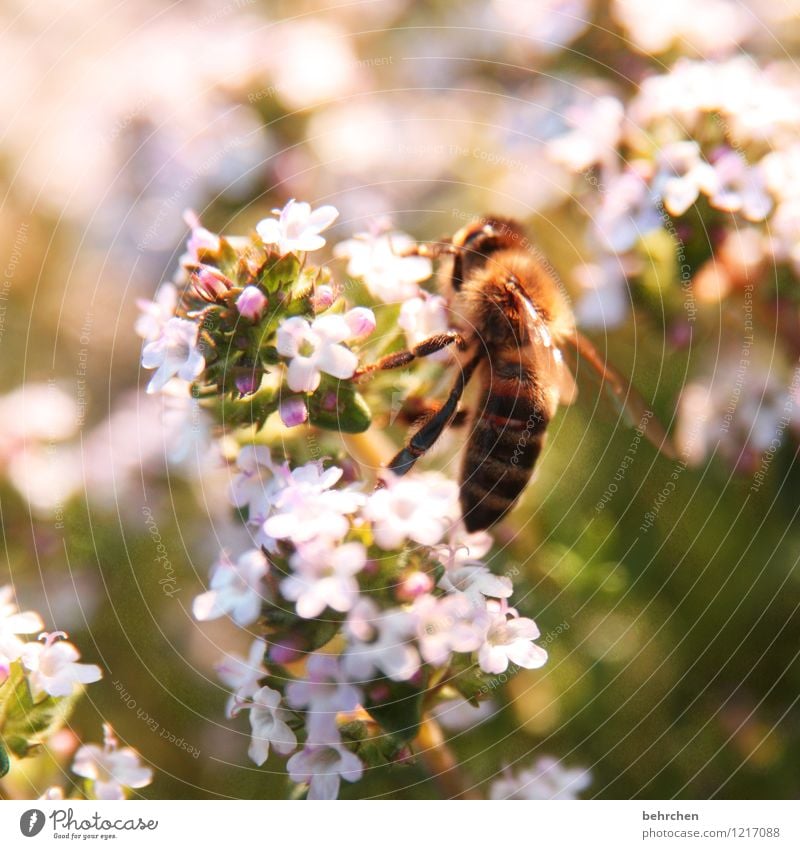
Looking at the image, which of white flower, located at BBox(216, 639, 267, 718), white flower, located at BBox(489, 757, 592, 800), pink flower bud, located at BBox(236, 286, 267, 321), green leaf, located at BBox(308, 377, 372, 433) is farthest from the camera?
white flower, located at BBox(489, 757, 592, 800)

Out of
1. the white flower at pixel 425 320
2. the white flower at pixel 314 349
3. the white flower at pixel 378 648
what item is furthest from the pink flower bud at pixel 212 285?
the white flower at pixel 378 648

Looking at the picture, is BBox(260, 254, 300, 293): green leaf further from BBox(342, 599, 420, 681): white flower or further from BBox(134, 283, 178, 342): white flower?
BBox(342, 599, 420, 681): white flower

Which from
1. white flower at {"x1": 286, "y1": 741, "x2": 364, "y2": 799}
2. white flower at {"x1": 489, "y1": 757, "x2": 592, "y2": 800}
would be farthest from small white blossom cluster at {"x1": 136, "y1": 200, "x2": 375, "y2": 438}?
white flower at {"x1": 489, "y1": 757, "x2": 592, "y2": 800}

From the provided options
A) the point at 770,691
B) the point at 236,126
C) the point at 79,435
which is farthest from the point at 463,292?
the point at 770,691

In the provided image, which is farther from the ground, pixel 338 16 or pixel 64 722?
pixel 338 16

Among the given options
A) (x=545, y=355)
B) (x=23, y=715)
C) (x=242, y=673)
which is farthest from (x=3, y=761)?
(x=545, y=355)

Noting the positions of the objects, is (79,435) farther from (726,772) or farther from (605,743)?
(726,772)

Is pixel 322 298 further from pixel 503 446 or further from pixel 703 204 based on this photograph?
pixel 703 204
